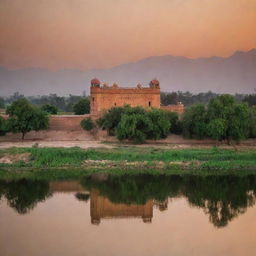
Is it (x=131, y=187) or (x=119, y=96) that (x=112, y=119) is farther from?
(x=131, y=187)

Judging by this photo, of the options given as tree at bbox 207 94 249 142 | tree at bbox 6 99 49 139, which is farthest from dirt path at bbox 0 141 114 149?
tree at bbox 207 94 249 142

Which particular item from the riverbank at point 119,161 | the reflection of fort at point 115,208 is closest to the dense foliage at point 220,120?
the riverbank at point 119,161

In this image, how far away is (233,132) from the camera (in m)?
29.0

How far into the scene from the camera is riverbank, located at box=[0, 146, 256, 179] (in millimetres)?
23812

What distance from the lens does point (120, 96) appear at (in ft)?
124

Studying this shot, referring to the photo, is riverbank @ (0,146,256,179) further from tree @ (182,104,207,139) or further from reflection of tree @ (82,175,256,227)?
tree @ (182,104,207,139)

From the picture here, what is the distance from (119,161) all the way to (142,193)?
5742 millimetres

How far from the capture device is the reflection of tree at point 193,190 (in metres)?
17.5

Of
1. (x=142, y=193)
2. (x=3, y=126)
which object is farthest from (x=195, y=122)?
(x=3, y=126)

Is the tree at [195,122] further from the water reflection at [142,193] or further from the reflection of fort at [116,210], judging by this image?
the reflection of fort at [116,210]

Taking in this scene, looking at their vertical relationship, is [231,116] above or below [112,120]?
above

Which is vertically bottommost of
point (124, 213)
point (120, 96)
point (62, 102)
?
point (124, 213)

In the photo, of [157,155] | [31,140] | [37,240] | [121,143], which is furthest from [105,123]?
[37,240]

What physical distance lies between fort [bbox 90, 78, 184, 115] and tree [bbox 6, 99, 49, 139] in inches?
205
